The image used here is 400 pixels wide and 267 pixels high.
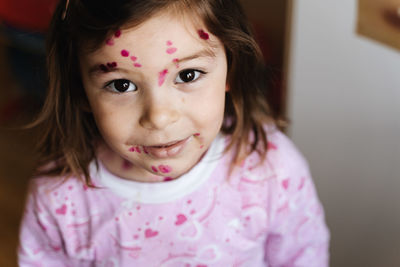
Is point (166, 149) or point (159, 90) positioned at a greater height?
point (159, 90)

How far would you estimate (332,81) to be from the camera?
1029mm

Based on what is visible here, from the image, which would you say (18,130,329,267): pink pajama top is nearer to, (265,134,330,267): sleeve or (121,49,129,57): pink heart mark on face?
(265,134,330,267): sleeve

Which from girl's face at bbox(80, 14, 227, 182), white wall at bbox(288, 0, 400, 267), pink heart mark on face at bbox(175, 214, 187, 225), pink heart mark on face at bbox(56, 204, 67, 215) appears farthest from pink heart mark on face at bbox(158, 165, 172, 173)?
white wall at bbox(288, 0, 400, 267)

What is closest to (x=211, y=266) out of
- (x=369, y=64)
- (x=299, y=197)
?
(x=299, y=197)

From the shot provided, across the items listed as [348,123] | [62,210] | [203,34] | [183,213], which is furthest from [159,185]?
[348,123]

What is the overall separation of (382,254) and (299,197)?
0.22 metres

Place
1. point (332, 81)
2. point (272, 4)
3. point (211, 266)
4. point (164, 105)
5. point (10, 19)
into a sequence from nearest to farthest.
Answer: point (164, 105), point (211, 266), point (332, 81), point (10, 19), point (272, 4)

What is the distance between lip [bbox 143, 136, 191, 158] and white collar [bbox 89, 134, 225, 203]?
0.11 m

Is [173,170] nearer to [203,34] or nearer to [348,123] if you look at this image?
[203,34]

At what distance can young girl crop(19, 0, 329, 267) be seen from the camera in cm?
76

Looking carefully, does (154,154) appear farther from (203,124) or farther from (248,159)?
(248,159)

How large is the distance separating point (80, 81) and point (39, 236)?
0.31 m

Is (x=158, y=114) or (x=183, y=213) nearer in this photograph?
(x=158, y=114)

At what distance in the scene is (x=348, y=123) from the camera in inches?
40.3
